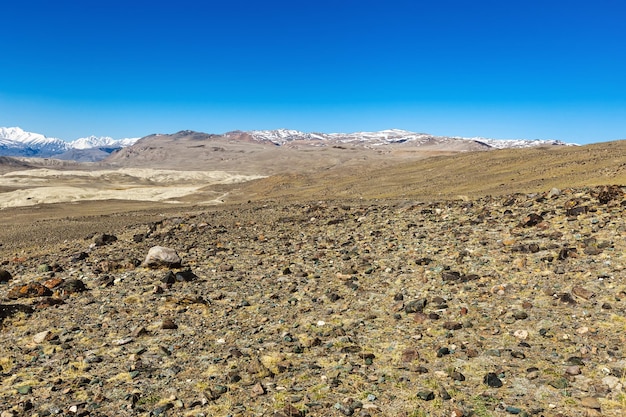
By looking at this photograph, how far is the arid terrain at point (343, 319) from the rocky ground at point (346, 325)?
0.04 meters

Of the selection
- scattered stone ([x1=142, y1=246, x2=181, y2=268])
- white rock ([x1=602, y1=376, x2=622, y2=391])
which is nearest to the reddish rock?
scattered stone ([x1=142, y1=246, x2=181, y2=268])

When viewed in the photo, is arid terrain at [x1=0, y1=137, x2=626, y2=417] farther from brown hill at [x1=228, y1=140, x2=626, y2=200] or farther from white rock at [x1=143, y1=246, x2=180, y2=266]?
brown hill at [x1=228, y1=140, x2=626, y2=200]

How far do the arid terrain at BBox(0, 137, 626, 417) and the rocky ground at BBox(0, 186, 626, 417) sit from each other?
0.04m

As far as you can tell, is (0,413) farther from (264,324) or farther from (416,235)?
(416,235)

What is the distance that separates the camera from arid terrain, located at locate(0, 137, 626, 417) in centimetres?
656

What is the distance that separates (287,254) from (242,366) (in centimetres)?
766

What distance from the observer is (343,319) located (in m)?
9.52

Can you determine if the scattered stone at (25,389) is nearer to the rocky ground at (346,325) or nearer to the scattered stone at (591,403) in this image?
the rocky ground at (346,325)

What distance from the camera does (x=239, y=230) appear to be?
20.1 meters

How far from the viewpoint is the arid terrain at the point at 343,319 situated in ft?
21.5

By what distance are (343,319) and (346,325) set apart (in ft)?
1.07

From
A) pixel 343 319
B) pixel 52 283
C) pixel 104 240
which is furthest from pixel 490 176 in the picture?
pixel 52 283

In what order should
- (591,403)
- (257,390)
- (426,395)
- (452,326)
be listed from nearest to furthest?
(591,403)
(426,395)
(257,390)
(452,326)

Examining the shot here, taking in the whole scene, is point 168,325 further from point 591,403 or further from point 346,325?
point 591,403
